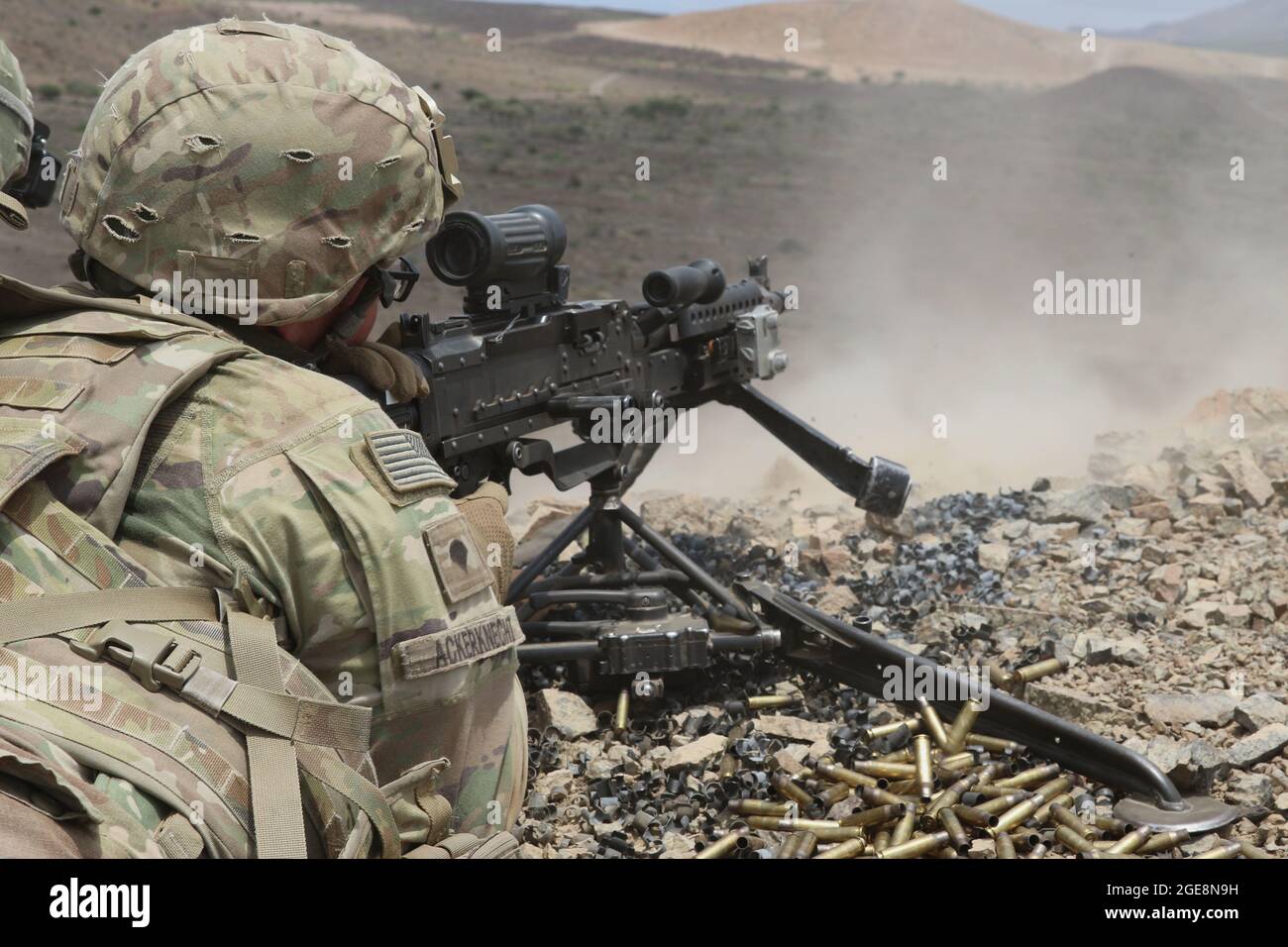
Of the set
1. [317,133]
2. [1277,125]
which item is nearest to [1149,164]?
[1277,125]

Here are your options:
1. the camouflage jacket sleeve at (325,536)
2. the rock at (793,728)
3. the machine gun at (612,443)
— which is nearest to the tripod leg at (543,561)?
the machine gun at (612,443)

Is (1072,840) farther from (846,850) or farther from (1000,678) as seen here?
(1000,678)

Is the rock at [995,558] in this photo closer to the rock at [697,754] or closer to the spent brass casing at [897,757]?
the spent brass casing at [897,757]

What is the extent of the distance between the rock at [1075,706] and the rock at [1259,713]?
1.23 feet

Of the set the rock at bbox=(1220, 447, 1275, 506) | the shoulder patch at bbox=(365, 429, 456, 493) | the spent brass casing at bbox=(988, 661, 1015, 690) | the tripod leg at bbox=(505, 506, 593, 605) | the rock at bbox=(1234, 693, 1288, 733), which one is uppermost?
the shoulder patch at bbox=(365, 429, 456, 493)

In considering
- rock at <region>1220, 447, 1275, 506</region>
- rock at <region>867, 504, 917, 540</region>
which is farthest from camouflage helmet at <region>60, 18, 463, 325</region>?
rock at <region>1220, 447, 1275, 506</region>

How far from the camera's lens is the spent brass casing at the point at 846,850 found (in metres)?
4.39

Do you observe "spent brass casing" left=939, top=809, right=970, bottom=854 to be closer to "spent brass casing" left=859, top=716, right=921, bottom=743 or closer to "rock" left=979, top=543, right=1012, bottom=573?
"spent brass casing" left=859, top=716, right=921, bottom=743

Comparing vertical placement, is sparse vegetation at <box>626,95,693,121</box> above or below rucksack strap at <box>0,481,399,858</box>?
above

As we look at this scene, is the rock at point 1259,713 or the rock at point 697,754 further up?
the rock at point 1259,713

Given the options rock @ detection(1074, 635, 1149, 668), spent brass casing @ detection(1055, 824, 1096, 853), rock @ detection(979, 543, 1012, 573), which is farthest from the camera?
rock @ detection(979, 543, 1012, 573)

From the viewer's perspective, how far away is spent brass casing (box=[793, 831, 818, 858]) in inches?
174

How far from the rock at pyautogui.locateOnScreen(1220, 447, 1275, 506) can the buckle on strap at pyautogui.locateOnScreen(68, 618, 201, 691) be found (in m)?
6.53
